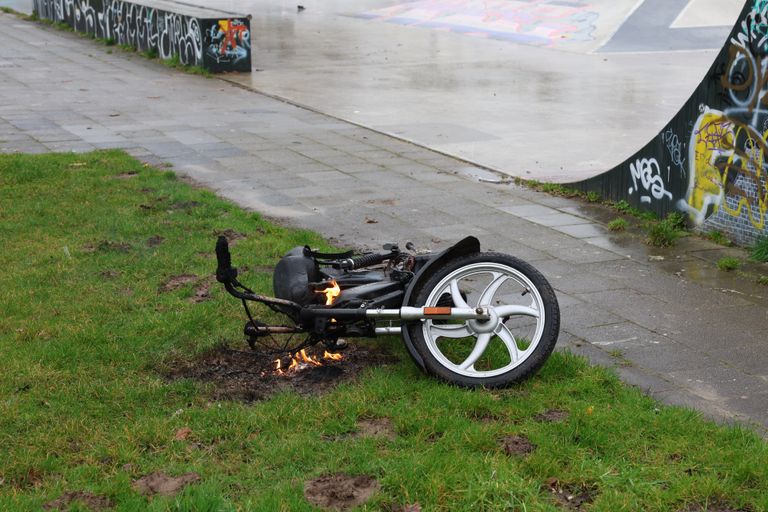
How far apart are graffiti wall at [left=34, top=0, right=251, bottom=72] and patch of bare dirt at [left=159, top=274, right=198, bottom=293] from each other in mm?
13445

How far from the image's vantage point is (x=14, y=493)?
4.07 m

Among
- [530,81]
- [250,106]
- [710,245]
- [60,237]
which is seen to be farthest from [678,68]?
[60,237]

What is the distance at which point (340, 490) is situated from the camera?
4102mm

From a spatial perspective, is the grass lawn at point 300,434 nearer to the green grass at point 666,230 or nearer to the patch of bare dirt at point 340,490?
the patch of bare dirt at point 340,490

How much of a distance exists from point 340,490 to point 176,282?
3.27 metres

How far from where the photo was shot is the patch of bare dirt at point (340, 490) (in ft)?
13.1

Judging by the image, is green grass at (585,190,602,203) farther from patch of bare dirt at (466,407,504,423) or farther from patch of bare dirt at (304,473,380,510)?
patch of bare dirt at (304,473,380,510)

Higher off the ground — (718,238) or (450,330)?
(450,330)

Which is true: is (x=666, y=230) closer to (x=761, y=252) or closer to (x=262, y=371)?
(x=761, y=252)

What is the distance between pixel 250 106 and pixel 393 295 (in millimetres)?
11278

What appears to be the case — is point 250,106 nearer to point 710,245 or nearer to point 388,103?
point 388,103

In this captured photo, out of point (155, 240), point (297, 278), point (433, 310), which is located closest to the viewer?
point (433, 310)

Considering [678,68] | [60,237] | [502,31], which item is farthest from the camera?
[502,31]

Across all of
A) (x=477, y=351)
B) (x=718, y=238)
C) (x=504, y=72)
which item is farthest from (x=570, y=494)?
(x=504, y=72)
